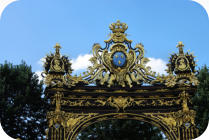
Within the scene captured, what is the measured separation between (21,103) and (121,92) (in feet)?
22.8

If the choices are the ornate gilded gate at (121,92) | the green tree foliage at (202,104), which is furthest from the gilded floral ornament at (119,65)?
the green tree foliage at (202,104)

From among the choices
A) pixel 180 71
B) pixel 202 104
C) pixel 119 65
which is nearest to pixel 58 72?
pixel 119 65

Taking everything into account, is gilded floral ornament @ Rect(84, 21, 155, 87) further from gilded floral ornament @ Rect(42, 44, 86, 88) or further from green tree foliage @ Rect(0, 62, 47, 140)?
green tree foliage @ Rect(0, 62, 47, 140)

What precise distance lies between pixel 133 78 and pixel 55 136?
353cm

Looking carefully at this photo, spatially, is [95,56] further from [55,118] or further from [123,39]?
[55,118]

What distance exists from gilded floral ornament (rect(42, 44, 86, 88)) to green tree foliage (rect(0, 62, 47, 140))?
5.17 m

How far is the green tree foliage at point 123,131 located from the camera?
20625mm

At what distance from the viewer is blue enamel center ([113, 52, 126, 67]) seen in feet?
46.6

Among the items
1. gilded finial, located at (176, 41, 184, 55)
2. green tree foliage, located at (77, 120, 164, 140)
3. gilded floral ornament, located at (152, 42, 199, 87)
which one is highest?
gilded finial, located at (176, 41, 184, 55)

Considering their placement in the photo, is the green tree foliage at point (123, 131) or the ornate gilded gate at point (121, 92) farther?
the green tree foliage at point (123, 131)

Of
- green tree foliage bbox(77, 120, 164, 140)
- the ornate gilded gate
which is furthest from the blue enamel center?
green tree foliage bbox(77, 120, 164, 140)

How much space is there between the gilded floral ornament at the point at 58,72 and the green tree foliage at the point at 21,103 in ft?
17.0

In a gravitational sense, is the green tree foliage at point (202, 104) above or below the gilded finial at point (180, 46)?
below

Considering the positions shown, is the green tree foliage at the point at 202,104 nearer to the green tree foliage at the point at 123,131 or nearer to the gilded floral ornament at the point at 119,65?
the green tree foliage at the point at 123,131
